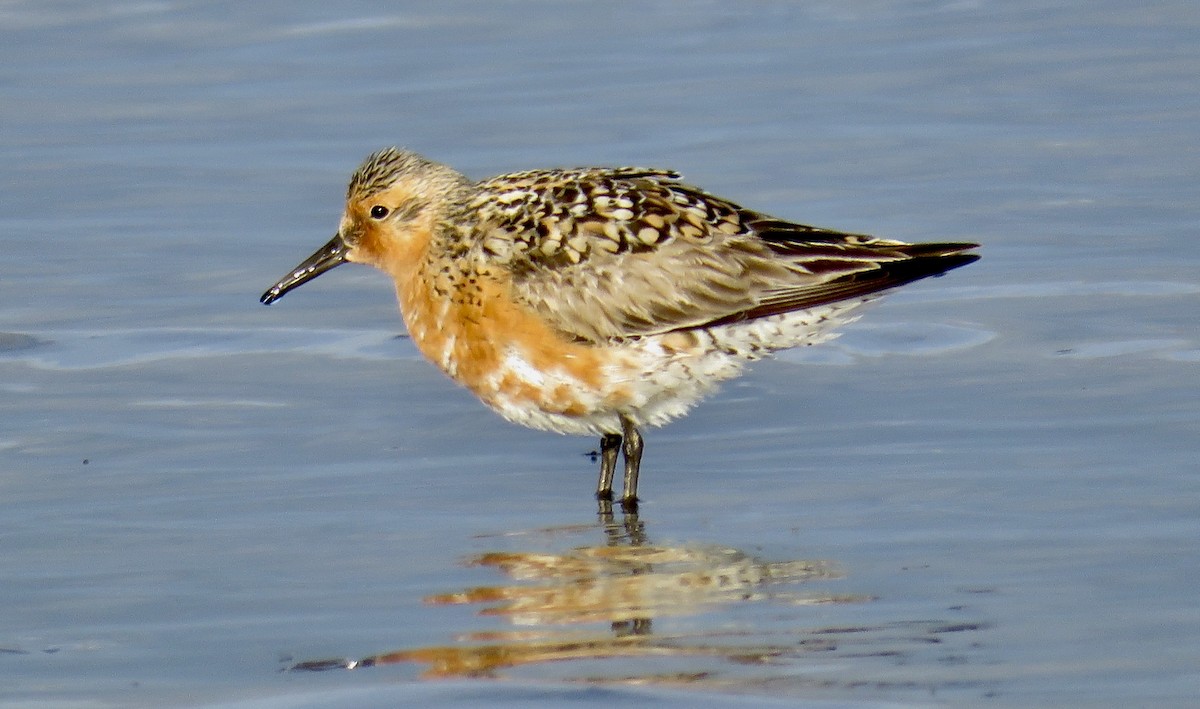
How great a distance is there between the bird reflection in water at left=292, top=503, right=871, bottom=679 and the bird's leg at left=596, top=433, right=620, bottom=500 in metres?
0.47

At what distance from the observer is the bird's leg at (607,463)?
8188mm

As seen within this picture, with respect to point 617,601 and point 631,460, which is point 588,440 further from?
point 617,601

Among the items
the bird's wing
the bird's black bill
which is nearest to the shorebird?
the bird's wing

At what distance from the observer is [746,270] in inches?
326

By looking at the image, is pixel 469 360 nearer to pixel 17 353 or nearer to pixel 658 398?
pixel 658 398

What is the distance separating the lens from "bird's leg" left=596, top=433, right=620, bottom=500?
26.9 ft

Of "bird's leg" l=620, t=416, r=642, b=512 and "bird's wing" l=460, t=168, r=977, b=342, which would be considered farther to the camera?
"bird's wing" l=460, t=168, r=977, b=342

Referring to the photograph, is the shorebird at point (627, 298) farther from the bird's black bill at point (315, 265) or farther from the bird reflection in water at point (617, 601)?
the bird's black bill at point (315, 265)

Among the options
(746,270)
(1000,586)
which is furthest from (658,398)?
(1000,586)

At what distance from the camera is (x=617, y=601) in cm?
666

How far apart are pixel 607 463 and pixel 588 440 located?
3.32ft

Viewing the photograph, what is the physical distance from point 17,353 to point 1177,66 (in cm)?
823

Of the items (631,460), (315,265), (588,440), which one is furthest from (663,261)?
(315,265)

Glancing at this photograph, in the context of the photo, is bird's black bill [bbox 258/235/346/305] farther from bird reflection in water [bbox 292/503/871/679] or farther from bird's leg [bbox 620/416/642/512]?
bird reflection in water [bbox 292/503/871/679]
